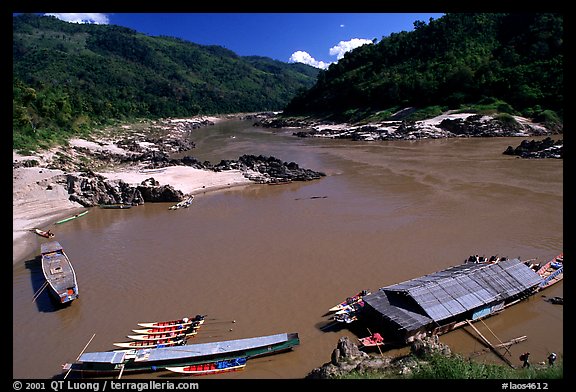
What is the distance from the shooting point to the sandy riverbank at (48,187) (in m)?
24.8

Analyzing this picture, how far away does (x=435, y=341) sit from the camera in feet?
36.8

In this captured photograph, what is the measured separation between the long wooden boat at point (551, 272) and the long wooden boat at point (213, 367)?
13.0 metres

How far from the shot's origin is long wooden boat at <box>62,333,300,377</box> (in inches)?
445

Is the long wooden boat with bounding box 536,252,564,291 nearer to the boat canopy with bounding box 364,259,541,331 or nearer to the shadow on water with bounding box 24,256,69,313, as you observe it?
the boat canopy with bounding box 364,259,541,331

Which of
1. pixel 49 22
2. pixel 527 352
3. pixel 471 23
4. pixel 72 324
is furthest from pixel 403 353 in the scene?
pixel 49 22

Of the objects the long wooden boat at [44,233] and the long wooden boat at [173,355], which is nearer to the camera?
the long wooden boat at [173,355]

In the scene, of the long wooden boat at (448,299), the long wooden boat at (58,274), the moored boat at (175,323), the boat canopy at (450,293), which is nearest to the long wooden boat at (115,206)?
the long wooden boat at (58,274)

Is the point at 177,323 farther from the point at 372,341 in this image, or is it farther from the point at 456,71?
the point at 456,71

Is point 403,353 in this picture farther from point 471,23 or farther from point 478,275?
point 471,23

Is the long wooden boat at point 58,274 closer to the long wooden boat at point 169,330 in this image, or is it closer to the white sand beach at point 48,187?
the white sand beach at point 48,187

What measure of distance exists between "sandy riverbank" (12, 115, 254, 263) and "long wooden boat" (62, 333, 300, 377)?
1024 cm

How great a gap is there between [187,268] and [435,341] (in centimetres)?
1276

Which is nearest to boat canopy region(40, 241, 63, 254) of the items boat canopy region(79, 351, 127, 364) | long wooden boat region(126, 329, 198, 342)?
long wooden boat region(126, 329, 198, 342)

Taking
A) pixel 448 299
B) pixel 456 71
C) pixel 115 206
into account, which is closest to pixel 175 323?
pixel 448 299
